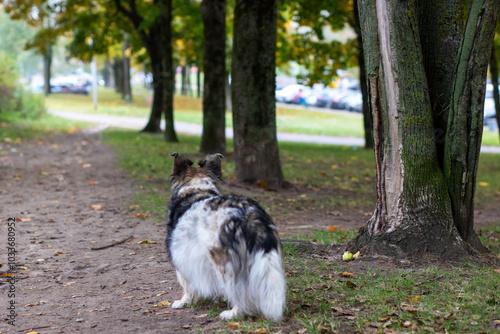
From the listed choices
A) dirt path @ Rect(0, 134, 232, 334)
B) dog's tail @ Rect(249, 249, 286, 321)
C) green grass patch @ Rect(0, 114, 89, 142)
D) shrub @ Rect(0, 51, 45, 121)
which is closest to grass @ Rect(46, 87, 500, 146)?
shrub @ Rect(0, 51, 45, 121)

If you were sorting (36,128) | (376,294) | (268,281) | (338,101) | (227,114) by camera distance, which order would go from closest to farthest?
(268,281), (376,294), (36,128), (227,114), (338,101)

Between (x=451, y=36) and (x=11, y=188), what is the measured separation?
8662mm

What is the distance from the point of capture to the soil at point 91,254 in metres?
4.55

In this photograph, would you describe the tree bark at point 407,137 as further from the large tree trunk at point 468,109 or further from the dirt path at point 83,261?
the dirt path at point 83,261

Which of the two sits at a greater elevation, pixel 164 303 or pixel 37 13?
pixel 37 13

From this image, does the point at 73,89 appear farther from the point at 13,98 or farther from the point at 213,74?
the point at 213,74

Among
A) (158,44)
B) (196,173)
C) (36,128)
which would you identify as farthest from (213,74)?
(36,128)

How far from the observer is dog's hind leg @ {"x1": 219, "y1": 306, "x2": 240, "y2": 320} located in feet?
13.9

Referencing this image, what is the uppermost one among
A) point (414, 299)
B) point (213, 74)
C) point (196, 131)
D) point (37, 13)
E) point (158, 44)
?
point (37, 13)

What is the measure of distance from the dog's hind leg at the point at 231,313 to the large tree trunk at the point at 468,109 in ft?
8.52

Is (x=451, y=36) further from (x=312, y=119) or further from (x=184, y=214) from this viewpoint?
(x=312, y=119)

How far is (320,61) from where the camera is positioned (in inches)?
836

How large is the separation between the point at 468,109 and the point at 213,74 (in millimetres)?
10535

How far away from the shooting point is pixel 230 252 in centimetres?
395
